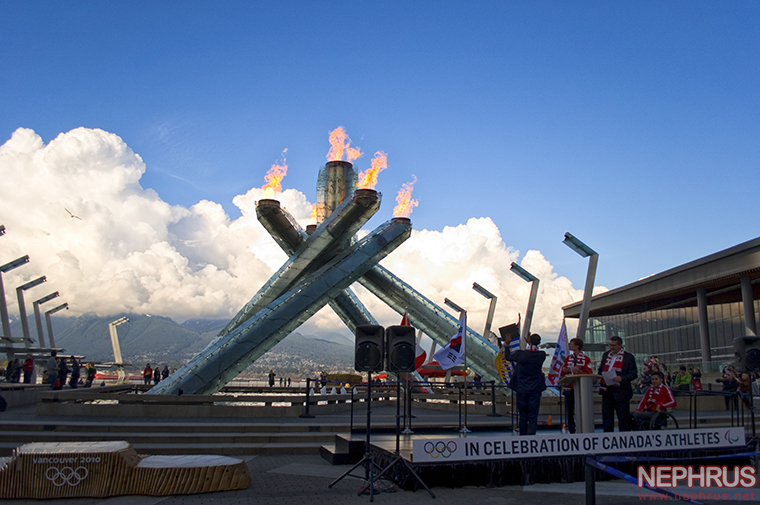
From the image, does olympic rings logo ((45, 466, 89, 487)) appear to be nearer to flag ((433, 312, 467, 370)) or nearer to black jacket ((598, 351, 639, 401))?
black jacket ((598, 351, 639, 401))

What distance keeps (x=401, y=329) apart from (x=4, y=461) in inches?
225

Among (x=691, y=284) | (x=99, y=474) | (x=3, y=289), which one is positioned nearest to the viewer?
(x=99, y=474)

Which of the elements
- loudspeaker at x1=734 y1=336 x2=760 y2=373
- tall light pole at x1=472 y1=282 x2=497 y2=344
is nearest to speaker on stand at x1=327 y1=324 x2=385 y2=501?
loudspeaker at x1=734 y1=336 x2=760 y2=373

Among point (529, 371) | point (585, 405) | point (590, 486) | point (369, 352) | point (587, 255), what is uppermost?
point (587, 255)

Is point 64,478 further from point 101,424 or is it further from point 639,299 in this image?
point 639,299

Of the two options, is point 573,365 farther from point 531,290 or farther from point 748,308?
point 748,308

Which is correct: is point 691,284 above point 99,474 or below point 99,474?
above

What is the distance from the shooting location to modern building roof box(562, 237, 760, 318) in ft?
98.4

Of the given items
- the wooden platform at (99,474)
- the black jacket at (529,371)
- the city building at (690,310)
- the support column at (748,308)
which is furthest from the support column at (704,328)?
the wooden platform at (99,474)

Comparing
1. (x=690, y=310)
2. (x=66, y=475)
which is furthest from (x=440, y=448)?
(x=690, y=310)

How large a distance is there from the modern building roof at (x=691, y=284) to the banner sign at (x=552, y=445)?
89.4 feet

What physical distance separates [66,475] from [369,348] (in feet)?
14.3

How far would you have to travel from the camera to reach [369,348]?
855cm

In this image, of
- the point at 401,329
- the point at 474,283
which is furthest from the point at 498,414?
the point at 474,283
